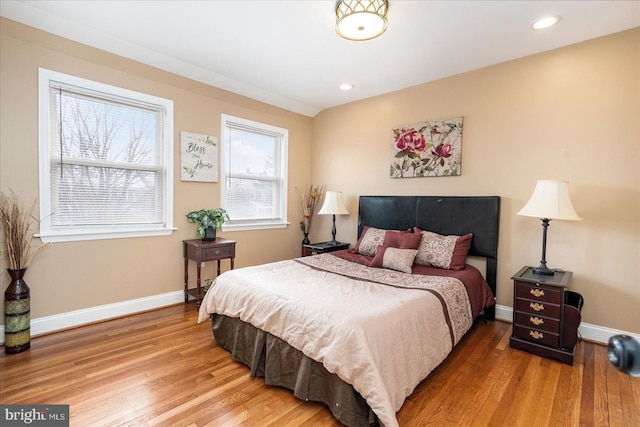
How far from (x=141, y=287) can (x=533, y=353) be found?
12.1ft

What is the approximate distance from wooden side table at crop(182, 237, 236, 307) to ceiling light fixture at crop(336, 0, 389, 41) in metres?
2.40

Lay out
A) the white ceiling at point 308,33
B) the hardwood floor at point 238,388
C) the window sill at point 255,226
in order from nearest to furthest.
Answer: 1. the hardwood floor at point 238,388
2. the white ceiling at point 308,33
3. the window sill at point 255,226

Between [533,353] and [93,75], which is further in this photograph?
[93,75]

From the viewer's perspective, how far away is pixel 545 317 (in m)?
2.36

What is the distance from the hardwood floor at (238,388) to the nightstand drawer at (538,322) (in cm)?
23

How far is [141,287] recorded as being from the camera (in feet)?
10.3

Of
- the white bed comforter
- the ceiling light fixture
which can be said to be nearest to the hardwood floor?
the white bed comforter

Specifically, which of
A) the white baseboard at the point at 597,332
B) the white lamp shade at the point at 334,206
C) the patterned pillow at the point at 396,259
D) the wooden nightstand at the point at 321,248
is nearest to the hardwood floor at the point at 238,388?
the white baseboard at the point at 597,332

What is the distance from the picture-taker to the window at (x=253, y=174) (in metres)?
3.86

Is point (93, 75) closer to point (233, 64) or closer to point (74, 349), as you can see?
point (233, 64)

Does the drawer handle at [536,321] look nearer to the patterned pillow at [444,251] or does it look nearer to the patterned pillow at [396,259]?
the patterned pillow at [444,251]

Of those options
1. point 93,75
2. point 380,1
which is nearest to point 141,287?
point 93,75

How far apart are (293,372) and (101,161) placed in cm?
263

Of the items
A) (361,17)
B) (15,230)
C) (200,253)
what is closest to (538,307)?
(361,17)
